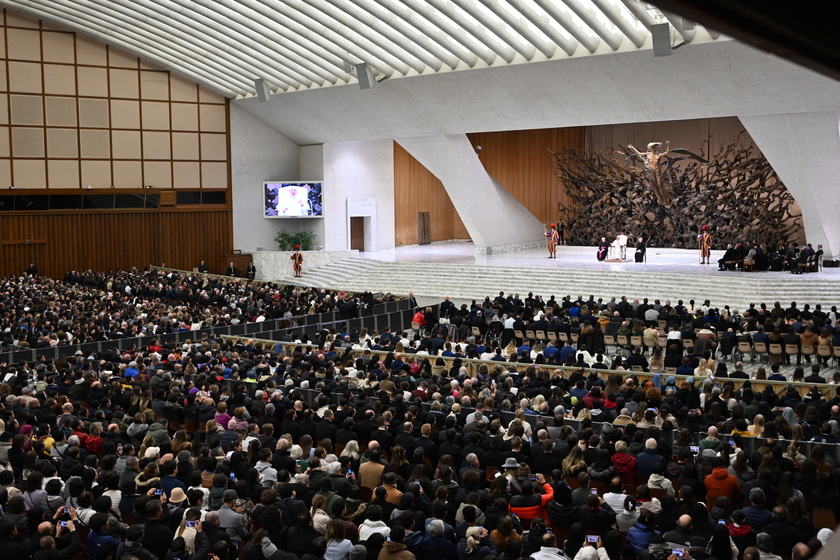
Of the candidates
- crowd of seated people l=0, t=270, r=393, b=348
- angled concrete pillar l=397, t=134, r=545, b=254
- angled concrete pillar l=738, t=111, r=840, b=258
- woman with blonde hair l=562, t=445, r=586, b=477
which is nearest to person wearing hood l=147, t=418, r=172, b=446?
woman with blonde hair l=562, t=445, r=586, b=477

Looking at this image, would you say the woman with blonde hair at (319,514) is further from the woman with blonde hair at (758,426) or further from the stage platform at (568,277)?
the stage platform at (568,277)

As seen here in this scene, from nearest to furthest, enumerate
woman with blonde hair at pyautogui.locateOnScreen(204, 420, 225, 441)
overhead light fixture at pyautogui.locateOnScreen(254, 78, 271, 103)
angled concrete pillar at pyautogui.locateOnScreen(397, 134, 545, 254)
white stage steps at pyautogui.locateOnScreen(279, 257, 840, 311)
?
woman with blonde hair at pyautogui.locateOnScreen(204, 420, 225, 441), white stage steps at pyautogui.locateOnScreen(279, 257, 840, 311), angled concrete pillar at pyautogui.locateOnScreen(397, 134, 545, 254), overhead light fixture at pyautogui.locateOnScreen(254, 78, 271, 103)

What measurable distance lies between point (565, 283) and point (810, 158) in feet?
25.3

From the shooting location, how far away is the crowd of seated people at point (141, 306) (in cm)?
1733

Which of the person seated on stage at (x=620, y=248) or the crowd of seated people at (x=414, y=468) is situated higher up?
the person seated on stage at (x=620, y=248)

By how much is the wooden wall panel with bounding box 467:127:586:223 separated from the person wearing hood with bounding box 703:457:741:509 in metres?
29.8

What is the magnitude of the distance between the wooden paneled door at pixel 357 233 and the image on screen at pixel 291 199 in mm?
2319

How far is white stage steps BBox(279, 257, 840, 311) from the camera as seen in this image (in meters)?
21.2

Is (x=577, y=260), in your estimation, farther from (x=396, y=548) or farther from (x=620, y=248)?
(x=396, y=548)

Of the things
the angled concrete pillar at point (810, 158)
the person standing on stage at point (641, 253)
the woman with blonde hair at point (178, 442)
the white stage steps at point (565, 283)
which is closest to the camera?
the woman with blonde hair at point (178, 442)

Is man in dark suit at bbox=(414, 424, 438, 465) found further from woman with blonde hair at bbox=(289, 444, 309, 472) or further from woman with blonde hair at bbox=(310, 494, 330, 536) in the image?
woman with blonde hair at bbox=(310, 494, 330, 536)

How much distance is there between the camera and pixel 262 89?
99.9 feet

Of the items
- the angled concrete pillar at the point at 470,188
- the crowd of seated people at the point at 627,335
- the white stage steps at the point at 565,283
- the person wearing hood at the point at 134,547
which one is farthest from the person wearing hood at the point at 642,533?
the angled concrete pillar at the point at 470,188

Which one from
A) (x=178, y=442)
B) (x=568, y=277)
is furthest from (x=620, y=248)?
(x=178, y=442)
